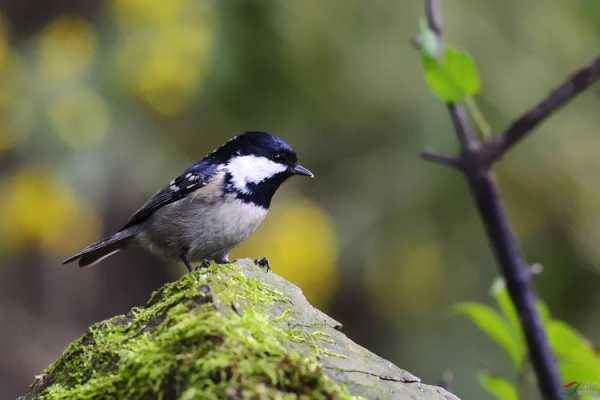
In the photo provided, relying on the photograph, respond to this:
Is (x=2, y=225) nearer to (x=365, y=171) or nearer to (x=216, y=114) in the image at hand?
(x=216, y=114)

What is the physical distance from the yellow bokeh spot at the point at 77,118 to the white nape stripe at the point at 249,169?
330 cm

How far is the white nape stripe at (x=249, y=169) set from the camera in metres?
4.69

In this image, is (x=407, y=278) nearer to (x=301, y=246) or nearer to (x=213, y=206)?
(x=301, y=246)

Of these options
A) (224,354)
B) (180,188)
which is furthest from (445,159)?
(180,188)

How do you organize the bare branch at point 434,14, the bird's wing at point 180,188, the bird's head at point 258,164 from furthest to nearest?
1. the bird's wing at point 180,188
2. the bird's head at point 258,164
3. the bare branch at point 434,14

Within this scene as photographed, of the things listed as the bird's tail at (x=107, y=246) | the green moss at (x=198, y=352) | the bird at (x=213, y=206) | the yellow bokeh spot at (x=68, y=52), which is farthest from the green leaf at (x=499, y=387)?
the yellow bokeh spot at (x=68, y=52)

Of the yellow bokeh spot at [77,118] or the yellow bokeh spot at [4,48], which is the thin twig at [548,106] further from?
the yellow bokeh spot at [4,48]

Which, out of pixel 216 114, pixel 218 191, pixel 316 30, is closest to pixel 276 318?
pixel 218 191

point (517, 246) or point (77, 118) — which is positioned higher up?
point (77, 118)

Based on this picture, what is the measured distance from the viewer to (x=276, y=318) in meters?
2.50

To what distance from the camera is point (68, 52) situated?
315 inches

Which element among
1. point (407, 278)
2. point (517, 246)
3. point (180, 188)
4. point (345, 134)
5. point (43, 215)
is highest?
point (517, 246)

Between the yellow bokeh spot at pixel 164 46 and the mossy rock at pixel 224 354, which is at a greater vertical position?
the yellow bokeh spot at pixel 164 46

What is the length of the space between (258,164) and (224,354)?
112 inches
